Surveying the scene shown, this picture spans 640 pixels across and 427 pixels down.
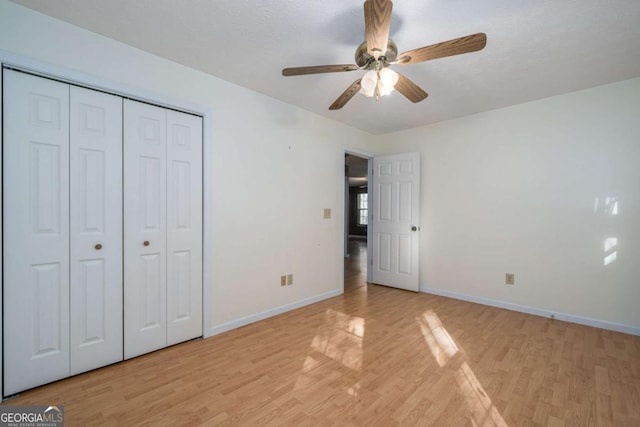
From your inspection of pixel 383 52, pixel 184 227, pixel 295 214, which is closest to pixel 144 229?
pixel 184 227

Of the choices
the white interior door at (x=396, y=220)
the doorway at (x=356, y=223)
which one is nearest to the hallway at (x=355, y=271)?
the doorway at (x=356, y=223)

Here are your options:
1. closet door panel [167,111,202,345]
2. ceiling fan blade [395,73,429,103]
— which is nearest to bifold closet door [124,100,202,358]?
closet door panel [167,111,202,345]

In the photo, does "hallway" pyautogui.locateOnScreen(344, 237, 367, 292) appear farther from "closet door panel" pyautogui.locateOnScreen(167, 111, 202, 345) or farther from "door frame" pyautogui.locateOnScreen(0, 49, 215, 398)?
"closet door panel" pyautogui.locateOnScreen(167, 111, 202, 345)

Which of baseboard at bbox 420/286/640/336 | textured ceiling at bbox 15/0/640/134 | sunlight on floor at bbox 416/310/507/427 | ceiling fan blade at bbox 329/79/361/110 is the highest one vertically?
textured ceiling at bbox 15/0/640/134

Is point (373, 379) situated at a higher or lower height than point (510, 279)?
lower

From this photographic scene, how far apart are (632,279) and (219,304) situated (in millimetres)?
4159

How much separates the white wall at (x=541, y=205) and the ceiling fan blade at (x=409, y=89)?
1974mm

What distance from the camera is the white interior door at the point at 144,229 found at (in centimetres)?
224

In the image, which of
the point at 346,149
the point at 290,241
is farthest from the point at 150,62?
the point at 346,149

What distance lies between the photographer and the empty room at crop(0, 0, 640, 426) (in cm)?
178

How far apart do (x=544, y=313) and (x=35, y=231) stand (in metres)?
4.87

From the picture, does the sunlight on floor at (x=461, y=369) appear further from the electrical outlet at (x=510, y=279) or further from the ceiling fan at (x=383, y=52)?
the ceiling fan at (x=383, y=52)

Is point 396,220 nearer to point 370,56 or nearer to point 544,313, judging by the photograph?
point 544,313

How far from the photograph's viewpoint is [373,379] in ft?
6.61
